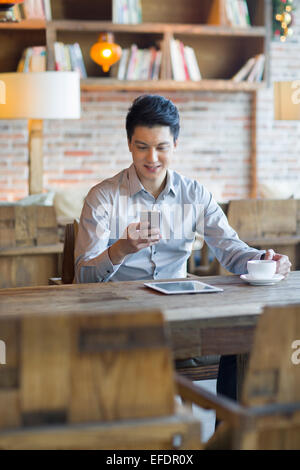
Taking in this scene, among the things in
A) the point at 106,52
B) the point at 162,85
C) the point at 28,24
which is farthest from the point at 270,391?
the point at 28,24

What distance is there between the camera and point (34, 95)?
4.34m

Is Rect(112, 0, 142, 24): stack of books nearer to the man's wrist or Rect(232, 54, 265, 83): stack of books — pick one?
Rect(232, 54, 265, 83): stack of books

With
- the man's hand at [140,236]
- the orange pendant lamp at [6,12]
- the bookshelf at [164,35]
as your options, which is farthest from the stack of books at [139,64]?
the man's hand at [140,236]

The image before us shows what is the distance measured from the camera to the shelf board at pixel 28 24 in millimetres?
5448

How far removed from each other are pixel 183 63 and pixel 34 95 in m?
1.84

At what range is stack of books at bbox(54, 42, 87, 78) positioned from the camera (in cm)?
550

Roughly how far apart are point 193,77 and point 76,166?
1295mm

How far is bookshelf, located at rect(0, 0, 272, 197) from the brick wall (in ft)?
0.66

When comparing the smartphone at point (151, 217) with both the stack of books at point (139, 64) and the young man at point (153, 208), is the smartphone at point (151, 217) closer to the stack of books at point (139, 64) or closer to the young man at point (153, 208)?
the young man at point (153, 208)

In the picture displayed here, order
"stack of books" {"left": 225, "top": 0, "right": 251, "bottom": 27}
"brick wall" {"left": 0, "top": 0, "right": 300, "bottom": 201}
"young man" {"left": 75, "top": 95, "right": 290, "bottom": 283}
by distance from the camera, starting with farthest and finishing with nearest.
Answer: "brick wall" {"left": 0, "top": 0, "right": 300, "bottom": 201} → "stack of books" {"left": 225, "top": 0, "right": 251, "bottom": 27} → "young man" {"left": 75, "top": 95, "right": 290, "bottom": 283}

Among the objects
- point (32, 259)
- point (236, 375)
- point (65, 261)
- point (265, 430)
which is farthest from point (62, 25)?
point (265, 430)

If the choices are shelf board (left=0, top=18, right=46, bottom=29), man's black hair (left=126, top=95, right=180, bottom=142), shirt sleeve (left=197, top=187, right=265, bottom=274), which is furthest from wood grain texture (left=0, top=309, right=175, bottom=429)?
shelf board (left=0, top=18, right=46, bottom=29)

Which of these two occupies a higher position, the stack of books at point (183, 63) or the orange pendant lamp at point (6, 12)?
the orange pendant lamp at point (6, 12)

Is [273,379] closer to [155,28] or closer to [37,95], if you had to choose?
[37,95]
